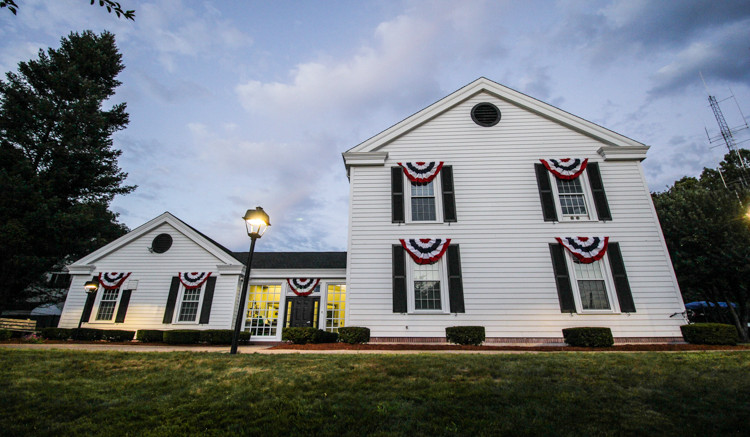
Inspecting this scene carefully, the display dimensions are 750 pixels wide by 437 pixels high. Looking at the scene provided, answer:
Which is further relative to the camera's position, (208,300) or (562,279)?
(208,300)

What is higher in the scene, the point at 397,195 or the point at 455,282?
the point at 397,195

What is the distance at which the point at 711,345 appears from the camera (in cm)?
963

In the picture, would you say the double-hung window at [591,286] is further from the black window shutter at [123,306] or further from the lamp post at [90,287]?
the lamp post at [90,287]

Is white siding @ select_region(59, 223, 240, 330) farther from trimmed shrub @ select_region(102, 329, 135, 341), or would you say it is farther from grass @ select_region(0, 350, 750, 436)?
grass @ select_region(0, 350, 750, 436)

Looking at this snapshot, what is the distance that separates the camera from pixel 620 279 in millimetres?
11305

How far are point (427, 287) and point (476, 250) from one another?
90.7 inches

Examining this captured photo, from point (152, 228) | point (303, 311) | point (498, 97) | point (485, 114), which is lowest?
point (303, 311)

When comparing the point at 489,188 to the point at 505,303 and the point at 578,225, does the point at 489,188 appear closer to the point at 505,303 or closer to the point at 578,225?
the point at 578,225

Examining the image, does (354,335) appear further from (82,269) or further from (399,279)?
(82,269)

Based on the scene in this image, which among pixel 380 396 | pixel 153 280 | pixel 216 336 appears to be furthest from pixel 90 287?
pixel 380 396

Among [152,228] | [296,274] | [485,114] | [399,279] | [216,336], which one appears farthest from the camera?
[152,228]

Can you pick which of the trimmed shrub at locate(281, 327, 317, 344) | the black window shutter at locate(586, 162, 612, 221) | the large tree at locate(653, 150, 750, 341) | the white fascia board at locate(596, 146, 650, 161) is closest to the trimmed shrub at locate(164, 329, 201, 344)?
the trimmed shrub at locate(281, 327, 317, 344)

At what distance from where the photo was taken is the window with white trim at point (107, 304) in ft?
51.1

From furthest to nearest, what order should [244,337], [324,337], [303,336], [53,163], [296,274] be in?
[53,163]
[296,274]
[244,337]
[324,337]
[303,336]
